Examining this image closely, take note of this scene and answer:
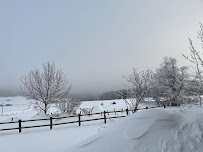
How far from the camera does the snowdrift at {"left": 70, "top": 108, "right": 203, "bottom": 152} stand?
396cm

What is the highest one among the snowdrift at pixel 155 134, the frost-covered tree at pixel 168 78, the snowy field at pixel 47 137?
the frost-covered tree at pixel 168 78

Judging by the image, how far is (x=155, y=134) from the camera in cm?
433

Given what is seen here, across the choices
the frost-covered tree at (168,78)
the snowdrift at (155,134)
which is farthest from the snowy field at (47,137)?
the frost-covered tree at (168,78)

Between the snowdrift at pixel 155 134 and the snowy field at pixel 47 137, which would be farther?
the snowy field at pixel 47 137

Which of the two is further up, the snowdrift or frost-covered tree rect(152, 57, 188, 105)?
frost-covered tree rect(152, 57, 188, 105)

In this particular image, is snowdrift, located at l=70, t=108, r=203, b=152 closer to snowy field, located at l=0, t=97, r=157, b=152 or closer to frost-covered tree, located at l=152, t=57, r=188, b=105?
snowy field, located at l=0, t=97, r=157, b=152

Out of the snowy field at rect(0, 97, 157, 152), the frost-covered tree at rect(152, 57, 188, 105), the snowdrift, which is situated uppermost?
the frost-covered tree at rect(152, 57, 188, 105)

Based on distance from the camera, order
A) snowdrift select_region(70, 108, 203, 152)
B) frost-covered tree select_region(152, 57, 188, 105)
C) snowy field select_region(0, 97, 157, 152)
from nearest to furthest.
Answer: snowdrift select_region(70, 108, 203, 152) < snowy field select_region(0, 97, 157, 152) < frost-covered tree select_region(152, 57, 188, 105)

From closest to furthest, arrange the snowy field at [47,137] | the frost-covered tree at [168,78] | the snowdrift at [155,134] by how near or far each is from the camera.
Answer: the snowdrift at [155,134]
the snowy field at [47,137]
the frost-covered tree at [168,78]

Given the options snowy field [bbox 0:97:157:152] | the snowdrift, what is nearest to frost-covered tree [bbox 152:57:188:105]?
snowy field [bbox 0:97:157:152]

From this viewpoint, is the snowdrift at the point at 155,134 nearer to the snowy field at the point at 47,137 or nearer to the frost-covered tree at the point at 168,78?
the snowy field at the point at 47,137

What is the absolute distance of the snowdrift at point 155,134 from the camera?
396 centimetres

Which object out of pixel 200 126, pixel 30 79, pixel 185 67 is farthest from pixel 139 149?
pixel 185 67

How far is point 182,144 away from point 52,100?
60.1 feet
